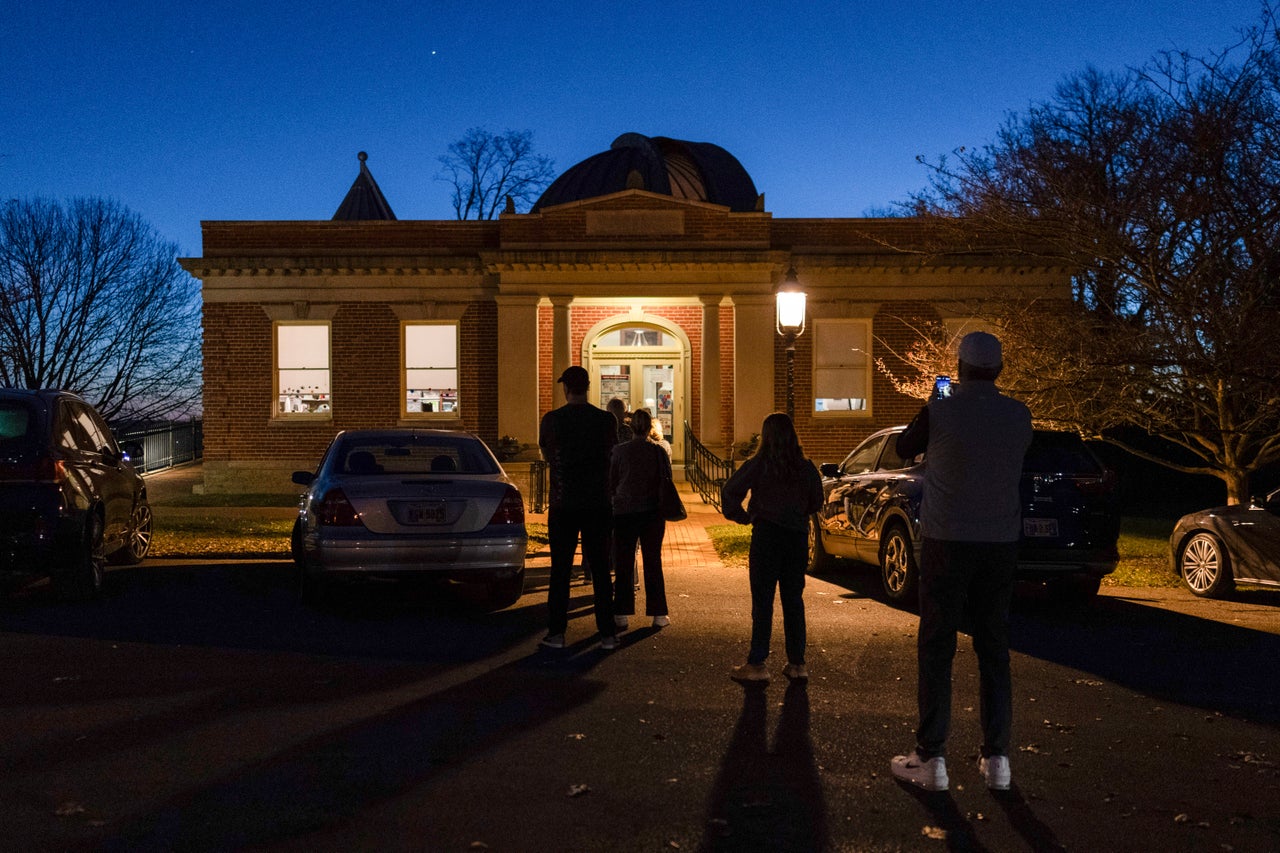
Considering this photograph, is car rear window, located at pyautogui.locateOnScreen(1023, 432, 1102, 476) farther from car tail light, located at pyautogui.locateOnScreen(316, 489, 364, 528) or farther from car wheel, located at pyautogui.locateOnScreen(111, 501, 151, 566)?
car wheel, located at pyautogui.locateOnScreen(111, 501, 151, 566)

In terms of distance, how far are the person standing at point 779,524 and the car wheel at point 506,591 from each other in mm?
3250

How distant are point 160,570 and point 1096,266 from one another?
11182 mm

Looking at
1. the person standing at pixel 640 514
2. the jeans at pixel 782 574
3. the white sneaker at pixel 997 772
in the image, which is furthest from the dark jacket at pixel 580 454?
the white sneaker at pixel 997 772

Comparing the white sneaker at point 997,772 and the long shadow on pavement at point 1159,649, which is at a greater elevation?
the white sneaker at point 997,772

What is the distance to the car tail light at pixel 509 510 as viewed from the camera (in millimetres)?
9281

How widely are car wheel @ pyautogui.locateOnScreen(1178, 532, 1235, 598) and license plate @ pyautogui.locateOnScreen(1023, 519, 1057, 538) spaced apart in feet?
8.32

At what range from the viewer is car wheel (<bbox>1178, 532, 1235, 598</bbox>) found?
1096 centimetres

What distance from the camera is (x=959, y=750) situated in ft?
17.5

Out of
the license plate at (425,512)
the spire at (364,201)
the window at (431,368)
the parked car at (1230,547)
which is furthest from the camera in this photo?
the spire at (364,201)

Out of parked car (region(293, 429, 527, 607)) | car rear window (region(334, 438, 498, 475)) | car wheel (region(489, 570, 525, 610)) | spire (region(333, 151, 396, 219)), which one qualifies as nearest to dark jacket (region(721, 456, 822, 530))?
parked car (region(293, 429, 527, 607))

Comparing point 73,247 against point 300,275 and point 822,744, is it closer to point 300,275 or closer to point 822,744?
point 300,275

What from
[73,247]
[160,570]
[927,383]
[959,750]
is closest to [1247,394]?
[927,383]

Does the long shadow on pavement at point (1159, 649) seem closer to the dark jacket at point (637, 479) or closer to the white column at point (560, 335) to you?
the dark jacket at point (637, 479)

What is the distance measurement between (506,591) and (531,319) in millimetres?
13194
